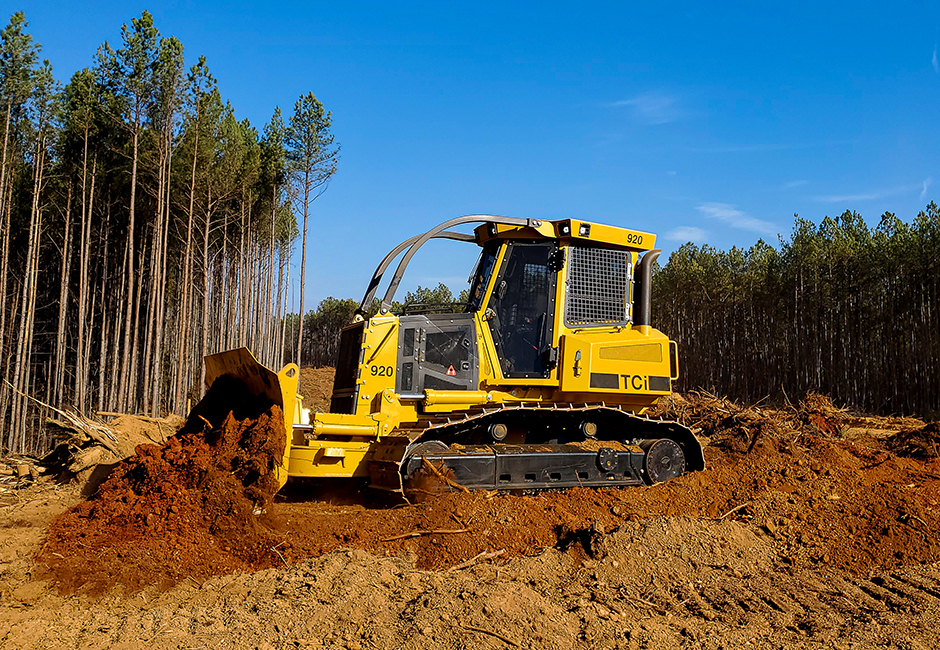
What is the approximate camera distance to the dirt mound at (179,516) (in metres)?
5.34

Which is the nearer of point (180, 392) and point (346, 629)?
point (346, 629)

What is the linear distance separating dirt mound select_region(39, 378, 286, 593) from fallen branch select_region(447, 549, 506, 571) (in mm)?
1541

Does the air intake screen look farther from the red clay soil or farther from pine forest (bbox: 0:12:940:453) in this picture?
pine forest (bbox: 0:12:940:453)

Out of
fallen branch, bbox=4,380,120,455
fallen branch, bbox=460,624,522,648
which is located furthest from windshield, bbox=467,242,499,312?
fallen branch, bbox=4,380,120,455

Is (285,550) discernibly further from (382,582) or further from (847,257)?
(847,257)

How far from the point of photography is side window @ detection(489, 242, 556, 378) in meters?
7.73

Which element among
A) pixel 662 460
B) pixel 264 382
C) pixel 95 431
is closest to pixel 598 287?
pixel 662 460

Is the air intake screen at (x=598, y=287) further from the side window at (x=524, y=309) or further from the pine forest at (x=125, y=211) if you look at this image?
the pine forest at (x=125, y=211)

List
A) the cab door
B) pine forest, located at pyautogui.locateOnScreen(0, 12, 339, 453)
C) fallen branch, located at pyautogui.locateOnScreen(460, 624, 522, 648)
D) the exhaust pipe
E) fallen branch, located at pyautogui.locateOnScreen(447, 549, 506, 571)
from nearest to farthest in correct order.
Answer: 1. fallen branch, located at pyautogui.locateOnScreen(460, 624, 522, 648)
2. fallen branch, located at pyautogui.locateOnScreen(447, 549, 506, 571)
3. the cab door
4. the exhaust pipe
5. pine forest, located at pyautogui.locateOnScreen(0, 12, 339, 453)

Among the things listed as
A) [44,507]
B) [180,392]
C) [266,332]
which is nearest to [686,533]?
[44,507]

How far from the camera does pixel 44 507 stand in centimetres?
780

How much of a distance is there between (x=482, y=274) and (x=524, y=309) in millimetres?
622

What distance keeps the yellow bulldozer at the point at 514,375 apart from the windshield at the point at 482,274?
2 centimetres

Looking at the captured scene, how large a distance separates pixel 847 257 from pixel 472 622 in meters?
31.5
